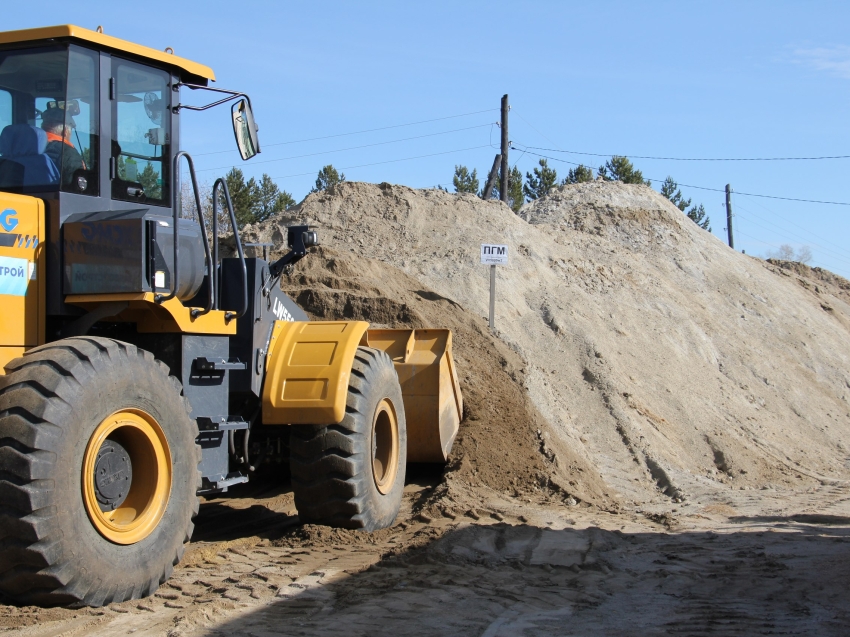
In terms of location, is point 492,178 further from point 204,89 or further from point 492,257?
point 204,89

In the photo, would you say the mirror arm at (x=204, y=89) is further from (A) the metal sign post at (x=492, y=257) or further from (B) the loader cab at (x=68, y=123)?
(A) the metal sign post at (x=492, y=257)

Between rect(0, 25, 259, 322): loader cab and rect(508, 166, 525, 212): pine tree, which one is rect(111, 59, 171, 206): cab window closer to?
rect(0, 25, 259, 322): loader cab

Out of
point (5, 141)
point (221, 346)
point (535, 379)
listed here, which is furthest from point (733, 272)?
point (5, 141)

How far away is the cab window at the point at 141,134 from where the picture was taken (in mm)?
5453

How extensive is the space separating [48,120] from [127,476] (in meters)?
2.15

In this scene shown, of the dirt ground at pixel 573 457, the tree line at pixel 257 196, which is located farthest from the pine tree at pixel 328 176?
the dirt ground at pixel 573 457

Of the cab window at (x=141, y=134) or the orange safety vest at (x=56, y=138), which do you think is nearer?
the orange safety vest at (x=56, y=138)

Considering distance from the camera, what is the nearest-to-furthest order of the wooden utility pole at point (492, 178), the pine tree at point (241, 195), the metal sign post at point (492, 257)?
the metal sign post at point (492, 257) < the wooden utility pole at point (492, 178) < the pine tree at point (241, 195)

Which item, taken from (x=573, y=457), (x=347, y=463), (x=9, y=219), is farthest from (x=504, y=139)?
(x=9, y=219)

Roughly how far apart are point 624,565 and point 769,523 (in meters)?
2.64

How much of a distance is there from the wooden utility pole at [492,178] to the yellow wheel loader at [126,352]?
14968mm

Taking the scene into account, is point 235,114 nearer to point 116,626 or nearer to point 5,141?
point 5,141

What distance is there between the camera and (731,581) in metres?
5.89

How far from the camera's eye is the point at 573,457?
33.2 ft
